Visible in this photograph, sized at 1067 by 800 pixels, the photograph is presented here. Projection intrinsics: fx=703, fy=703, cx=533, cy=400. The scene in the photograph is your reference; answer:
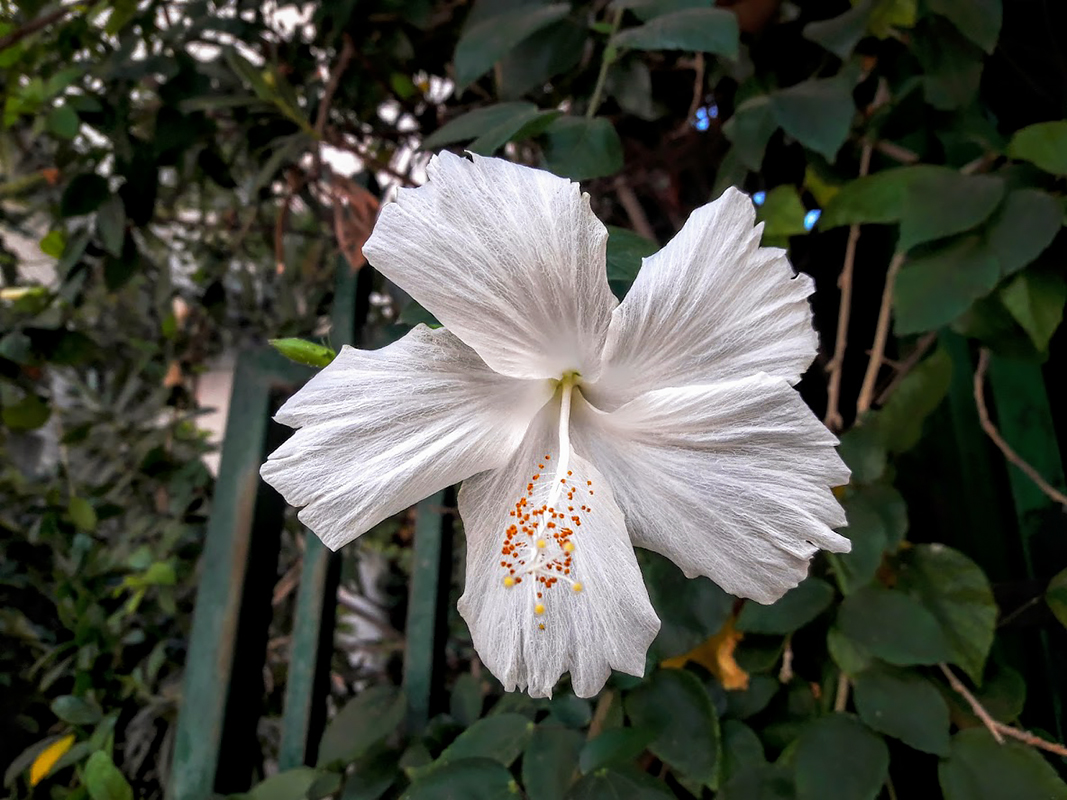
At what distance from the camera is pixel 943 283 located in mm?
560

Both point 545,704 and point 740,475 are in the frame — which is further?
point 545,704

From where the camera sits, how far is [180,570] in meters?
1.01

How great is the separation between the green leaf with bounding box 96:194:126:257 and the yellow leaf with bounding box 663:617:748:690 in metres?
0.78

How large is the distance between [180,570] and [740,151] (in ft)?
3.01

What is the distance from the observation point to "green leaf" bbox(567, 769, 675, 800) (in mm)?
463

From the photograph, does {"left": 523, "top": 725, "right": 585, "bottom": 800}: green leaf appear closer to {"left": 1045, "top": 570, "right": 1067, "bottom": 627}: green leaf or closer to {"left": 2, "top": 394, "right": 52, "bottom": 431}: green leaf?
{"left": 1045, "top": 570, "right": 1067, "bottom": 627}: green leaf

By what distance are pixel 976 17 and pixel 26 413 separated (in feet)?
3.90

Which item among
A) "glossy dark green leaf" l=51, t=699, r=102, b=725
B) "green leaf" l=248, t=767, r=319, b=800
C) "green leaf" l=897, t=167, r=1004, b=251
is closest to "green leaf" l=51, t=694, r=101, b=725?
"glossy dark green leaf" l=51, t=699, r=102, b=725

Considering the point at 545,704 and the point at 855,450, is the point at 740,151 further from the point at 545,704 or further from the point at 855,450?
the point at 545,704

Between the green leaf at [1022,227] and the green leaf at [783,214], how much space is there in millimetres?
170

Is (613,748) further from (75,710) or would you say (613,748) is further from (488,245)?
(75,710)

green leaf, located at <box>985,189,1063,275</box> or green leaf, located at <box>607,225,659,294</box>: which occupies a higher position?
green leaf, located at <box>985,189,1063,275</box>

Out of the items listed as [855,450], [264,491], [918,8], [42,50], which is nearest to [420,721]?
[264,491]

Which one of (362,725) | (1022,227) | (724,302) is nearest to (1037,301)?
(1022,227)
